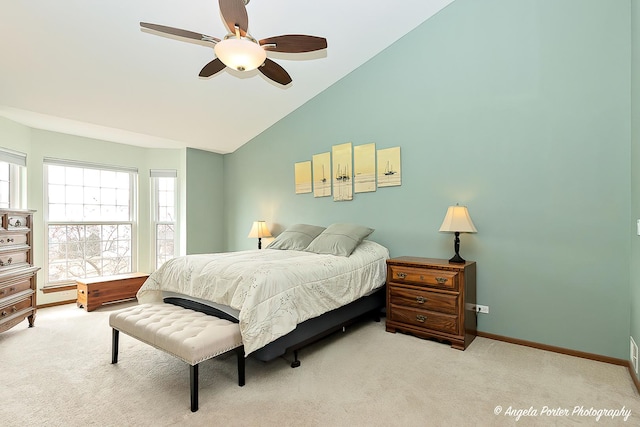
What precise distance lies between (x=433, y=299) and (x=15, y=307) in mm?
4069

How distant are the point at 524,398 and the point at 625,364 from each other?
3.79 feet

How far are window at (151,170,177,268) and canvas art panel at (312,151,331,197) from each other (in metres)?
2.48

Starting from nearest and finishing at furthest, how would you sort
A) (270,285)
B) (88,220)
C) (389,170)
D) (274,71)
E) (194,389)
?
1. (194,389)
2. (270,285)
3. (274,71)
4. (389,170)
5. (88,220)

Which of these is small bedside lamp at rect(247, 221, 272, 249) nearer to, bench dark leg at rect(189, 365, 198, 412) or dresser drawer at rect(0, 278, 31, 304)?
dresser drawer at rect(0, 278, 31, 304)

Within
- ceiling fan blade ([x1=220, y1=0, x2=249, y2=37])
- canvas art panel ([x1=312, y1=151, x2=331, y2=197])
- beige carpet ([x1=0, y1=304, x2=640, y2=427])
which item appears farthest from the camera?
canvas art panel ([x1=312, y1=151, x2=331, y2=197])

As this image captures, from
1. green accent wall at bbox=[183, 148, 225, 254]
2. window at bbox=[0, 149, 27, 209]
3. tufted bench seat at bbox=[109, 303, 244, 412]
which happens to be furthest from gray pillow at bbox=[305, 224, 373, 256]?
window at bbox=[0, 149, 27, 209]

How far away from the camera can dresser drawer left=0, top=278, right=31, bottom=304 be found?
10.3 ft

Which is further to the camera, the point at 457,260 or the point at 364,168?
the point at 364,168

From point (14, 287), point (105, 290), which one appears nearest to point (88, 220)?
point (105, 290)

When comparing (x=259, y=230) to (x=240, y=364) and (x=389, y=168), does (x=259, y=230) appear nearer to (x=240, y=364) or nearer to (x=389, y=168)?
(x=389, y=168)

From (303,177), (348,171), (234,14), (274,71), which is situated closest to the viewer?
(234,14)

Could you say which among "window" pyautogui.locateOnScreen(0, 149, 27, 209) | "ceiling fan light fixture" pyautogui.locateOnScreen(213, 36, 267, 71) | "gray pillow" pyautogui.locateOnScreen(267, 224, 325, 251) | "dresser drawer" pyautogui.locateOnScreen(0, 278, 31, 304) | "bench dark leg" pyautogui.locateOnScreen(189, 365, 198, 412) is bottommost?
"bench dark leg" pyautogui.locateOnScreen(189, 365, 198, 412)

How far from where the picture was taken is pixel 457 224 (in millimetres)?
3057

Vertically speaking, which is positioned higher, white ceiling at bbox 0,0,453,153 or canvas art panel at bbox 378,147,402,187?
white ceiling at bbox 0,0,453,153
